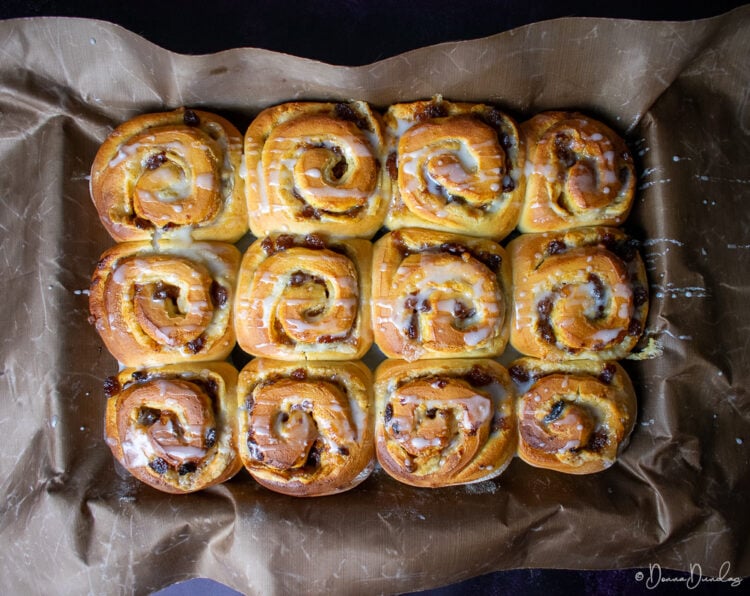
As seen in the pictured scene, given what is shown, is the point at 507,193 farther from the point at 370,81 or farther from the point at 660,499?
the point at 660,499

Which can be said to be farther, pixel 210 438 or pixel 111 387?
pixel 111 387

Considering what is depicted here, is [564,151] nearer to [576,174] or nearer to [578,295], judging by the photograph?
[576,174]

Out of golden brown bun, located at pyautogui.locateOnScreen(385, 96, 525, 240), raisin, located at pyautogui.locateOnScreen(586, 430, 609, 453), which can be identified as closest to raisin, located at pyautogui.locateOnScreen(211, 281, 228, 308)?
golden brown bun, located at pyautogui.locateOnScreen(385, 96, 525, 240)

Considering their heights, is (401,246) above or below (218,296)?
above

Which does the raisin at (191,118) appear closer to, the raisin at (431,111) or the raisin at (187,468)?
the raisin at (431,111)

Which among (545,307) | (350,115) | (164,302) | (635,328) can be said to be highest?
(350,115)

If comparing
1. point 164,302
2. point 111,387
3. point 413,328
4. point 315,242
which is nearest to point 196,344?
point 164,302

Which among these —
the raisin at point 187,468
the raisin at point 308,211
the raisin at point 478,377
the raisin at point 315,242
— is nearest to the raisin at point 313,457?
the raisin at point 187,468
